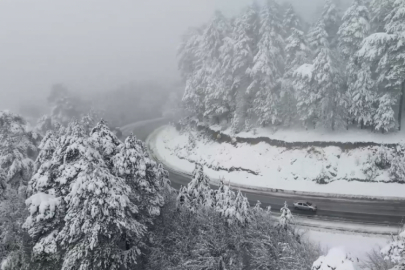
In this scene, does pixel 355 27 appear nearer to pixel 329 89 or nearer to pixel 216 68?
pixel 329 89

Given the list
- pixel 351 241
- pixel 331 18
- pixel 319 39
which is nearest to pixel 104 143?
Answer: pixel 351 241

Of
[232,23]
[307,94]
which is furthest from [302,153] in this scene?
[232,23]

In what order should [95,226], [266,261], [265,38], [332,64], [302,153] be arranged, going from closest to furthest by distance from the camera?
1. [95,226]
2. [266,261]
3. [332,64]
4. [302,153]
5. [265,38]

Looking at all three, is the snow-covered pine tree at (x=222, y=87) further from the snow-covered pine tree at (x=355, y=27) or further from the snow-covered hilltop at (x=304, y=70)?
the snow-covered pine tree at (x=355, y=27)

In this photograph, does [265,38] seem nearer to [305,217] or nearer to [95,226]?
[305,217]

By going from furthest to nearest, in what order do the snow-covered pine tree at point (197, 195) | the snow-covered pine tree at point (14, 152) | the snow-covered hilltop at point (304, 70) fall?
1. the snow-covered hilltop at point (304, 70)
2. the snow-covered pine tree at point (14, 152)
3. the snow-covered pine tree at point (197, 195)

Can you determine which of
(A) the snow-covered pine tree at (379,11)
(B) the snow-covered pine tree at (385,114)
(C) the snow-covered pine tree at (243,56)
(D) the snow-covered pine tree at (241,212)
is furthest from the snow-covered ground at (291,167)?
(D) the snow-covered pine tree at (241,212)
